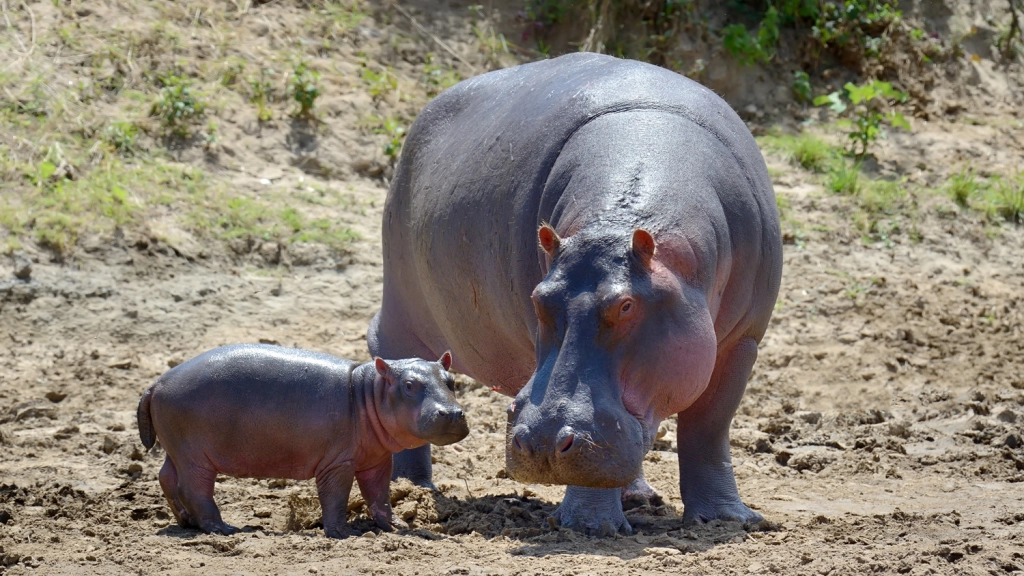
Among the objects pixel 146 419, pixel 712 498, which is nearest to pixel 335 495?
pixel 146 419

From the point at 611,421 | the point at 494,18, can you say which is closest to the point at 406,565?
the point at 611,421

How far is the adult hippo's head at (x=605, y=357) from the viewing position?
14.8 feet

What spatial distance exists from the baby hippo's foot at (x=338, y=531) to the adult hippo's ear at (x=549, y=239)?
1.72 meters

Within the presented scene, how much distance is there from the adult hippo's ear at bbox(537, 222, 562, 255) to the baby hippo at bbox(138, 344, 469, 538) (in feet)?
4.13

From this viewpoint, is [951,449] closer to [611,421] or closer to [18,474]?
[611,421]

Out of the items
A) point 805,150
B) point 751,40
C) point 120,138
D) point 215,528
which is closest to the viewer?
point 215,528

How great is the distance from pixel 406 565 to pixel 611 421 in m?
0.92

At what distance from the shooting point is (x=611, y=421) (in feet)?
14.8

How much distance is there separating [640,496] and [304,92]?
18.3 feet

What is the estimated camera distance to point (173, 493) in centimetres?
586

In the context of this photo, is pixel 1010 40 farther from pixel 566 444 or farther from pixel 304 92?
pixel 566 444

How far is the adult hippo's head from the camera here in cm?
452

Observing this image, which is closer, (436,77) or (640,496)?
(640,496)

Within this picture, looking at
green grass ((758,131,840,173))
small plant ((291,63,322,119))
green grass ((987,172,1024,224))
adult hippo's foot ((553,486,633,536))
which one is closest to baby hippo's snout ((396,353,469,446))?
adult hippo's foot ((553,486,633,536))
